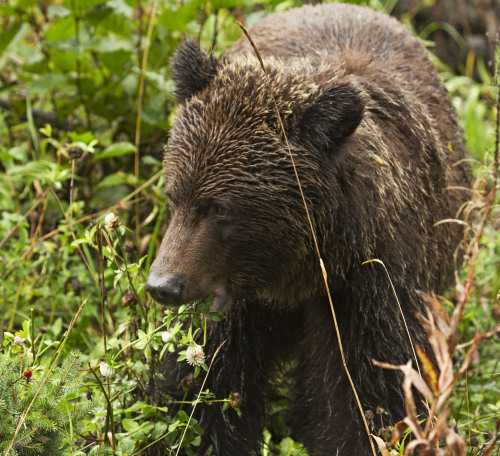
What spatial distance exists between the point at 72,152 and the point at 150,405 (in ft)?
4.77

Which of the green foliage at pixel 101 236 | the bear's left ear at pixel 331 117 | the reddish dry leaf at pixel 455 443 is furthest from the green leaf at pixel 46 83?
the reddish dry leaf at pixel 455 443

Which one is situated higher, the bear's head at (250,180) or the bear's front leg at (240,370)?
the bear's head at (250,180)

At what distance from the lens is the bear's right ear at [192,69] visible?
11.7 ft

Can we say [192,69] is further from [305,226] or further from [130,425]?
[130,425]

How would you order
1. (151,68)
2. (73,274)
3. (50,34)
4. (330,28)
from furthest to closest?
(151,68)
(50,34)
(73,274)
(330,28)

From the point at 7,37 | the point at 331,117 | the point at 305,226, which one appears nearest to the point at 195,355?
the point at 305,226

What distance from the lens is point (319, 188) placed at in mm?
3322

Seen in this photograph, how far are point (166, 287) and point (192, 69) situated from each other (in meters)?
1.14

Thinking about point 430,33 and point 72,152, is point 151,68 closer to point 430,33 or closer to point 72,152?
point 72,152

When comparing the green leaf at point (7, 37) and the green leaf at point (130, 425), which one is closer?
the green leaf at point (130, 425)

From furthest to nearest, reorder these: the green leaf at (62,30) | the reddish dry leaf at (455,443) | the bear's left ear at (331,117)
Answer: the green leaf at (62,30)
the bear's left ear at (331,117)
the reddish dry leaf at (455,443)

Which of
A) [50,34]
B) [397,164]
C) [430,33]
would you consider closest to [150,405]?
[397,164]

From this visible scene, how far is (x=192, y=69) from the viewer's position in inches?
141

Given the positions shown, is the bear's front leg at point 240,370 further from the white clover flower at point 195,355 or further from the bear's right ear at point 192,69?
the bear's right ear at point 192,69
